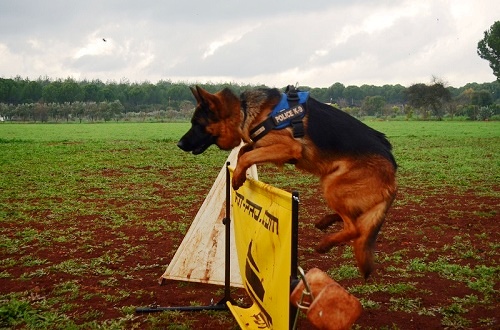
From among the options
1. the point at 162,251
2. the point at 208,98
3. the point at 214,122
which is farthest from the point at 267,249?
the point at 162,251

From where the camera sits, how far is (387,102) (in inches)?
3622

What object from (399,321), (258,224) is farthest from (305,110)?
(399,321)

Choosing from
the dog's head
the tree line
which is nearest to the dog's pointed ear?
the dog's head

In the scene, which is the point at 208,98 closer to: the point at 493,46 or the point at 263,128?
the point at 263,128

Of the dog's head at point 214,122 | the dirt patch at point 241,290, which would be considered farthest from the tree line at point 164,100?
the dog's head at point 214,122

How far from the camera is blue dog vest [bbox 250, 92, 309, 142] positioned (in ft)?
12.8

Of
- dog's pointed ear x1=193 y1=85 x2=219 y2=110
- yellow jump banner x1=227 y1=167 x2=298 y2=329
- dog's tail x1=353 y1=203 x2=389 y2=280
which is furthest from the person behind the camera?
dog's pointed ear x1=193 y1=85 x2=219 y2=110

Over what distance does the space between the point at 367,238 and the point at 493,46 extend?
79847mm

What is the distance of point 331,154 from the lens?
383cm

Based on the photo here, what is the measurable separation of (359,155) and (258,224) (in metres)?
0.94

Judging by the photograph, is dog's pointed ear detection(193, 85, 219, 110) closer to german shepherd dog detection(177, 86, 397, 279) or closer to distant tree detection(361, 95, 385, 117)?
german shepherd dog detection(177, 86, 397, 279)

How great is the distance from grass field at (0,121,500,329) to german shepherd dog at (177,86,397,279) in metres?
1.54

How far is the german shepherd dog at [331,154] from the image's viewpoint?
12.1ft

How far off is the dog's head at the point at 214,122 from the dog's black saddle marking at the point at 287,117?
239mm
